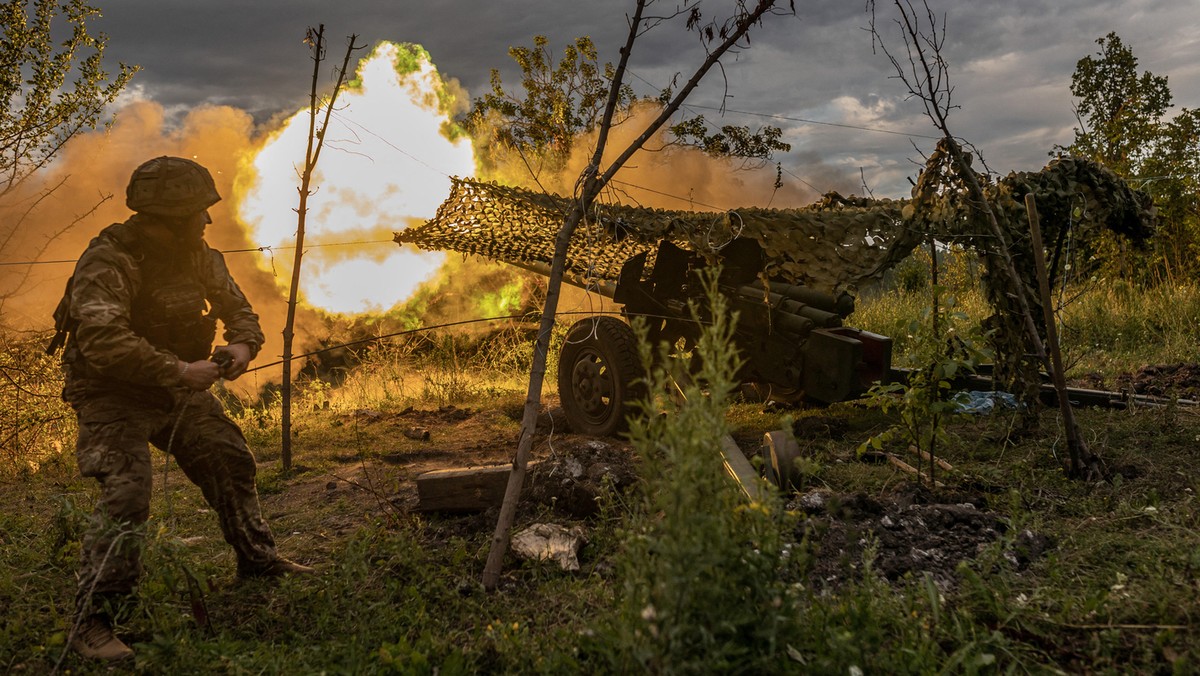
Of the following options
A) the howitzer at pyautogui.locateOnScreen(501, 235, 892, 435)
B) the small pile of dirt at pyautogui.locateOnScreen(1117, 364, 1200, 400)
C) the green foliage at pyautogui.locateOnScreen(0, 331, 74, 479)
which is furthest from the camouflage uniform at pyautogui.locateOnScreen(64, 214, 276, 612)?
the small pile of dirt at pyautogui.locateOnScreen(1117, 364, 1200, 400)

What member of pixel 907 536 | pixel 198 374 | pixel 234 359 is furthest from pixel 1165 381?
pixel 198 374

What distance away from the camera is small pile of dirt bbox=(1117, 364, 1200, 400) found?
655cm

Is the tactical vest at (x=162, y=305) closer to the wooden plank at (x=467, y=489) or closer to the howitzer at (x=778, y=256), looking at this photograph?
the wooden plank at (x=467, y=489)

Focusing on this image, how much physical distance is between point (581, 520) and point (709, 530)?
7.98ft

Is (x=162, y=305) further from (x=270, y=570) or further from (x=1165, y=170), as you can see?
(x=1165, y=170)

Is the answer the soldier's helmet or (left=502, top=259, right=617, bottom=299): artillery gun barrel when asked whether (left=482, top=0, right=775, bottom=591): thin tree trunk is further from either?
(left=502, top=259, right=617, bottom=299): artillery gun barrel

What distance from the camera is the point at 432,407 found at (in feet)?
30.8

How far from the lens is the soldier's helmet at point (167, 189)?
11.7 feet

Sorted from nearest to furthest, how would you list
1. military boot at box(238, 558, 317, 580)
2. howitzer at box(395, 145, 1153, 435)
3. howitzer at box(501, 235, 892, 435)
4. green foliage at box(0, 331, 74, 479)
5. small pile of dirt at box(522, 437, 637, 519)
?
military boot at box(238, 558, 317, 580) → small pile of dirt at box(522, 437, 637, 519) → howitzer at box(395, 145, 1153, 435) → howitzer at box(501, 235, 892, 435) → green foliage at box(0, 331, 74, 479)

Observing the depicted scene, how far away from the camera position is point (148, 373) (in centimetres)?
336

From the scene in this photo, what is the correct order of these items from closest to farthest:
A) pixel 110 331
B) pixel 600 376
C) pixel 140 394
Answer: pixel 110 331 → pixel 140 394 → pixel 600 376

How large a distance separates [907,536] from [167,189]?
375cm

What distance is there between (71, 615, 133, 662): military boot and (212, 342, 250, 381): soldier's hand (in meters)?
1.11

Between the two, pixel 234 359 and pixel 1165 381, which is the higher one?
pixel 234 359
